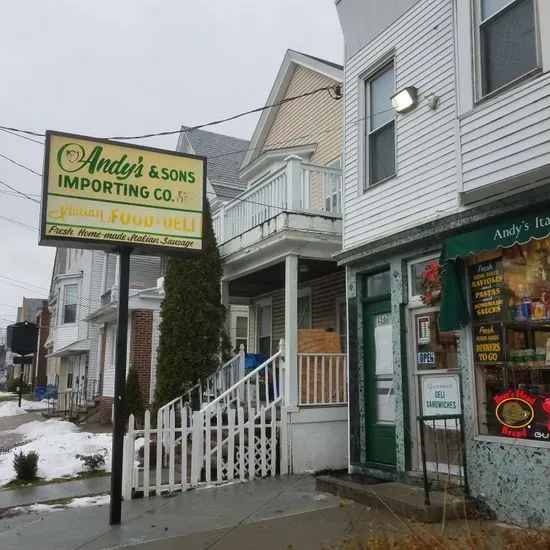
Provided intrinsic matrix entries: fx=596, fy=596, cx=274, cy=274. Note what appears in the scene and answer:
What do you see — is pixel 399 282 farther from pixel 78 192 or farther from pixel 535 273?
pixel 78 192

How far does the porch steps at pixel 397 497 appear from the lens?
5.74 m

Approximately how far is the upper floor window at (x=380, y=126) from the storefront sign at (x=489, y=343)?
107 inches

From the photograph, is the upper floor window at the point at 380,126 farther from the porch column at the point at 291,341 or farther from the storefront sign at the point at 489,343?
the storefront sign at the point at 489,343

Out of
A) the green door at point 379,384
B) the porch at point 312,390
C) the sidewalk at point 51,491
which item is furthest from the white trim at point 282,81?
the sidewalk at point 51,491

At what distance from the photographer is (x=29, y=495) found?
8219 millimetres

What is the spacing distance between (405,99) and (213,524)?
18.1 feet

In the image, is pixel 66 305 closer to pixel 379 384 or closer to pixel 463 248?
pixel 379 384

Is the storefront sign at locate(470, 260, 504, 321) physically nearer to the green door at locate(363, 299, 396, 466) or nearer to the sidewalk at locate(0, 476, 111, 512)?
the green door at locate(363, 299, 396, 466)

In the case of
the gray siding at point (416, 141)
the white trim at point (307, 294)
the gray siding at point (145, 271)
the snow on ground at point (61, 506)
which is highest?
the gray siding at point (145, 271)

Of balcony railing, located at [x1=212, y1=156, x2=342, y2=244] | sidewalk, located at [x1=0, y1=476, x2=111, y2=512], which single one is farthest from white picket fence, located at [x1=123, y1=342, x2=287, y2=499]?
balcony railing, located at [x1=212, y1=156, x2=342, y2=244]

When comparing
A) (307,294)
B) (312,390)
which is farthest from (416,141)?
(307,294)

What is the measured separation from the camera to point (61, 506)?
7445 millimetres

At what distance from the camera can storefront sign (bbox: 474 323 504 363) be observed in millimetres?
6000

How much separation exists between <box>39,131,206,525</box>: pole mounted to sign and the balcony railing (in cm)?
273
